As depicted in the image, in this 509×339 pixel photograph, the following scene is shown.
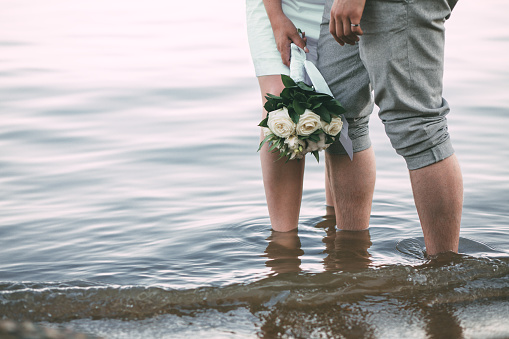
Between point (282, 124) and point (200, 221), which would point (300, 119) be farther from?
point (200, 221)

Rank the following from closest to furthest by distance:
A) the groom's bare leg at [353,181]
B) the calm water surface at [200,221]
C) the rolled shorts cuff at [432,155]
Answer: the calm water surface at [200,221] → the rolled shorts cuff at [432,155] → the groom's bare leg at [353,181]

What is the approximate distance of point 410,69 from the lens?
7.57ft

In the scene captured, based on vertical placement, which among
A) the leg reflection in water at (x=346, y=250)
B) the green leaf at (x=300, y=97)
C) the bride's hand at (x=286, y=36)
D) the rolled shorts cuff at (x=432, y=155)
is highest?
the bride's hand at (x=286, y=36)

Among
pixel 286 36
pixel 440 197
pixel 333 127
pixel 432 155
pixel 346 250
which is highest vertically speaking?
pixel 286 36

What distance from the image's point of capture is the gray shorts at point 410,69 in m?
2.29

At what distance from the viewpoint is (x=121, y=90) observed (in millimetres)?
5332

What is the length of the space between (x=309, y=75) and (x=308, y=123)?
0.21 metres

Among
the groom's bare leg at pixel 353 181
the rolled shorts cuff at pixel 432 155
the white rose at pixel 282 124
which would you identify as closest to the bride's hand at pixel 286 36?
the white rose at pixel 282 124

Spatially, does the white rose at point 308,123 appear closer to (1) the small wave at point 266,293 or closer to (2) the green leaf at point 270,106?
(2) the green leaf at point 270,106

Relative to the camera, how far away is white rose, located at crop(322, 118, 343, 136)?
2602 millimetres

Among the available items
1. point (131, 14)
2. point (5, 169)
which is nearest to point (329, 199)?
point (5, 169)

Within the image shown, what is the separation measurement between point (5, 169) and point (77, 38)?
3697mm

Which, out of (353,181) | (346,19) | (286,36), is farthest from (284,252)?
(346,19)

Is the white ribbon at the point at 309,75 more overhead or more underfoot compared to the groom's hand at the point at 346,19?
more underfoot
